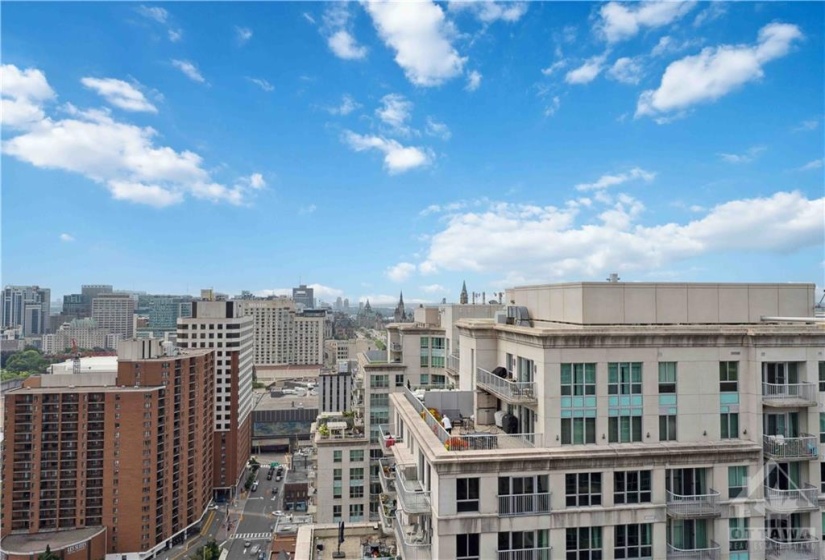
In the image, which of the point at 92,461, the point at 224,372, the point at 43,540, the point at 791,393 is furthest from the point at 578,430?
the point at 224,372

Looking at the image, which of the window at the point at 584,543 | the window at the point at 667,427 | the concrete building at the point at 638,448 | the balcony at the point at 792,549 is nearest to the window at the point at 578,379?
the concrete building at the point at 638,448

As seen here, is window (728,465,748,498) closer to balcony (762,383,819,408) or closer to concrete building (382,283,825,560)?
concrete building (382,283,825,560)

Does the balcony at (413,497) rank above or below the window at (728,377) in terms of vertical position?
below

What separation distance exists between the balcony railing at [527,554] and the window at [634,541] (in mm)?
2723

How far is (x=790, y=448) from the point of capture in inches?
746

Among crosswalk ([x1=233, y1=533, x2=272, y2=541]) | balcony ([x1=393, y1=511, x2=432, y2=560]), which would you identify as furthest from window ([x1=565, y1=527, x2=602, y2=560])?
crosswalk ([x1=233, y1=533, x2=272, y2=541])

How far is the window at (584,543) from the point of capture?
17.6 m

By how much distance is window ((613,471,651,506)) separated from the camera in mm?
17984

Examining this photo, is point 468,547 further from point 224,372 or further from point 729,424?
point 224,372

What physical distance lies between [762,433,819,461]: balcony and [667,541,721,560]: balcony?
13.4 feet

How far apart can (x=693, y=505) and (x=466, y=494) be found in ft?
28.0

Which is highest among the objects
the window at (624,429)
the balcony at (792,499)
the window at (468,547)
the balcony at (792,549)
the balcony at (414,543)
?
the window at (624,429)

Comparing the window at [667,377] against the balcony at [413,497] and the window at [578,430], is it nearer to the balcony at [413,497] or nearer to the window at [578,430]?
the window at [578,430]

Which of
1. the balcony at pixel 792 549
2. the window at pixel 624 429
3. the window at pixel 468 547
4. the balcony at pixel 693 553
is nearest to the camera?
the window at pixel 468 547
